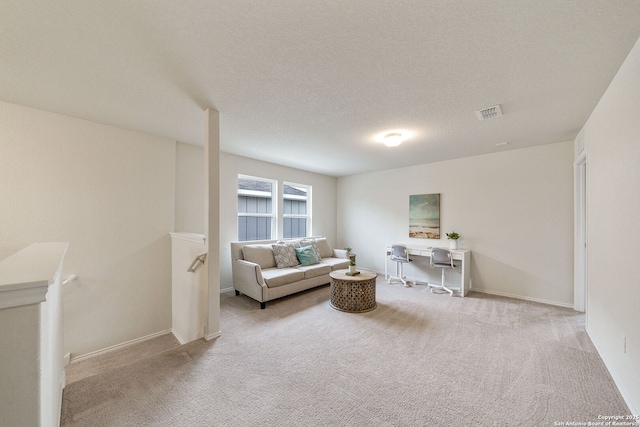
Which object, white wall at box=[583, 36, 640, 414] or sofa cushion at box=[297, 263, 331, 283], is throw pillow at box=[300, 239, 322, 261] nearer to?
sofa cushion at box=[297, 263, 331, 283]

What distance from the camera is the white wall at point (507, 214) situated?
3.76m

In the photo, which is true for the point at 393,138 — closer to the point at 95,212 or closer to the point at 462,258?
the point at 462,258

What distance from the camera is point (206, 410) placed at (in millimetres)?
1700

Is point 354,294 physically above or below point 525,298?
above

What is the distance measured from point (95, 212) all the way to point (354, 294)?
3.48 metres

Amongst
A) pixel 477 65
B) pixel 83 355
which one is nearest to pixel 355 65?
pixel 477 65

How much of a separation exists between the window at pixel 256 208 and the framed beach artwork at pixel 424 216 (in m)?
2.97

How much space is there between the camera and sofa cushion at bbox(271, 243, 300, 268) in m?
4.47

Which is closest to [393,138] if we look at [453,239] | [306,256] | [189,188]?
[453,239]

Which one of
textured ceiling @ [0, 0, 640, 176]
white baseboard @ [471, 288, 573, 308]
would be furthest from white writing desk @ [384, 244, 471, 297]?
textured ceiling @ [0, 0, 640, 176]

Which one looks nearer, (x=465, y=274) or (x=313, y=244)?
(x=465, y=274)

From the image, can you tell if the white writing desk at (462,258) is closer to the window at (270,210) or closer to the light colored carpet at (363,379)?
the light colored carpet at (363,379)

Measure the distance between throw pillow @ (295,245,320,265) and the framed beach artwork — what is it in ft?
7.10

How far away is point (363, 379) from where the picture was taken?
6.64 ft
